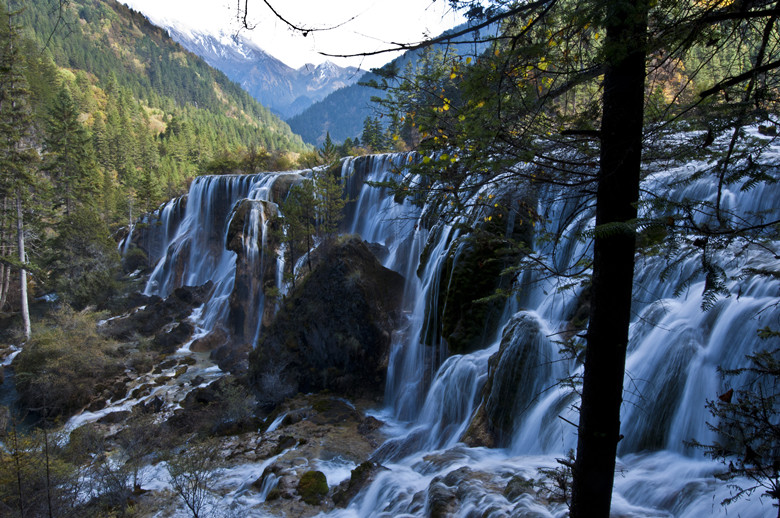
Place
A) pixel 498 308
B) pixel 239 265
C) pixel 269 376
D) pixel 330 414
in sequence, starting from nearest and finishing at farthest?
pixel 498 308, pixel 330 414, pixel 269 376, pixel 239 265

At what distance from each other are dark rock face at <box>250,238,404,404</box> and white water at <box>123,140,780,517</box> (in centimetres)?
199

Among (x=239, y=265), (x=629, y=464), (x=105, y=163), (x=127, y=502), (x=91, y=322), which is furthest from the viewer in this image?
(x=105, y=163)

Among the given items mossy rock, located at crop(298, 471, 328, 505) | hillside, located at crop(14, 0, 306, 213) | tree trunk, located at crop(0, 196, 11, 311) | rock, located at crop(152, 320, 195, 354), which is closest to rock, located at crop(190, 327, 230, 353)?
rock, located at crop(152, 320, 195, 354)

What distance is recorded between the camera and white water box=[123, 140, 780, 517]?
4387mm

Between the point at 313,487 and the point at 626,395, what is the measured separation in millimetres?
6003

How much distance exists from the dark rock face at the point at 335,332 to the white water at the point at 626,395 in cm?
199

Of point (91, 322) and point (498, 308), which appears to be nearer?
point (498, 308)

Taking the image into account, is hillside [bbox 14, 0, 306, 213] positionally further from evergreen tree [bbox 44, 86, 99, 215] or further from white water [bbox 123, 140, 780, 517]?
white water [bbox 123, 140, 780, 517]

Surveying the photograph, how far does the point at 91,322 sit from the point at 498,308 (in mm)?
19820

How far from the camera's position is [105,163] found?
5825 centimetres

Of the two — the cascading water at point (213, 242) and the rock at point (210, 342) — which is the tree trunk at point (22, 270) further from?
the rock at point (210, 342)

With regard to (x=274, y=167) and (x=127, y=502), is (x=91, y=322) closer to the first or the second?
(x=127, y=502)

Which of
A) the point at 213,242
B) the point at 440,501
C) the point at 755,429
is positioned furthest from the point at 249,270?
the point at 755,429

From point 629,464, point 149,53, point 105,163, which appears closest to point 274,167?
point 105,163
